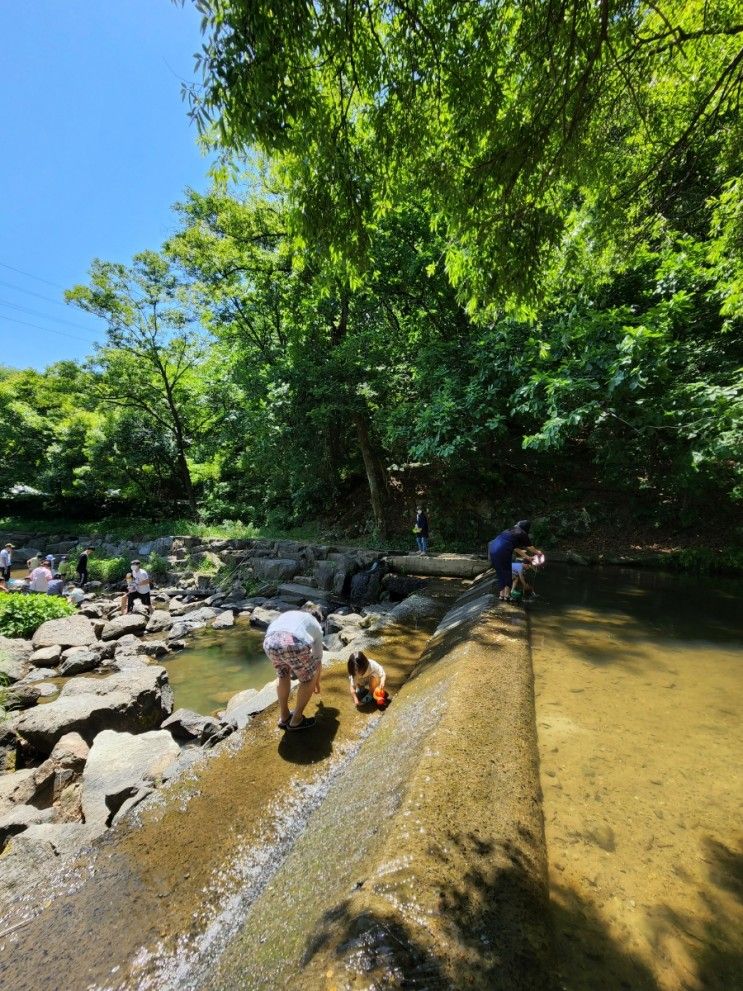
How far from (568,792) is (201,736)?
12.0 ft

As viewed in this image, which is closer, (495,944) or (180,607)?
(495,944)

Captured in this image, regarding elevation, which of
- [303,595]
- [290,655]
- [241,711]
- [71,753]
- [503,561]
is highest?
[503,561]

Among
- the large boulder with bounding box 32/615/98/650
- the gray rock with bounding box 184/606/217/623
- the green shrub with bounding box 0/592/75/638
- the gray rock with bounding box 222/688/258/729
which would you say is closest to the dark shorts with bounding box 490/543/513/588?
the gray rock with bounding box 222/688/258/729

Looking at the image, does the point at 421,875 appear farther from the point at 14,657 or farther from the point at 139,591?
the point at 139,591

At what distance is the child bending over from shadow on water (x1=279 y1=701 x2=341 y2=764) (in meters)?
0.35

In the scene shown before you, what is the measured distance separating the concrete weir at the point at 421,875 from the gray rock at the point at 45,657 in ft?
24.6

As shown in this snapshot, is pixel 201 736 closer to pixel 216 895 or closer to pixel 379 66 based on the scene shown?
pixel 216 895

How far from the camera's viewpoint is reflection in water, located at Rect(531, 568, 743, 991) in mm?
1805

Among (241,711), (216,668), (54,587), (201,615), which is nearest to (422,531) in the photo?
(201,615)

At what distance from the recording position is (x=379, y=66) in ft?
11.0

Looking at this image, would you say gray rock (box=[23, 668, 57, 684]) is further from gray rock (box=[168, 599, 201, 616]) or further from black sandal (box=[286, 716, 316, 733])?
black sandal (box=[286, 716, 316, 733])

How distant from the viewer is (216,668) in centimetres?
818

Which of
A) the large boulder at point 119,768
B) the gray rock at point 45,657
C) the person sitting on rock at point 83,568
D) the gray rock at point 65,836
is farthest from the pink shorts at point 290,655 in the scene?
the person sitting on rock at point 83,568

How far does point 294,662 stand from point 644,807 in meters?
2.66
